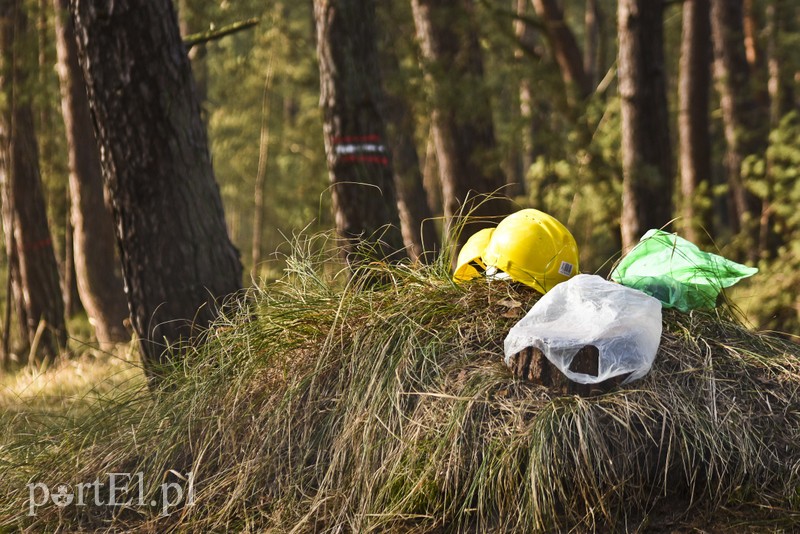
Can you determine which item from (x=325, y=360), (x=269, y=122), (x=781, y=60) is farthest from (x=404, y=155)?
(x=269, y=122)

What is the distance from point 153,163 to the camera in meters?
5.33

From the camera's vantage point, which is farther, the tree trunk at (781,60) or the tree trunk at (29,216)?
the tree trunk at (781,60)

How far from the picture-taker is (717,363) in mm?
3957

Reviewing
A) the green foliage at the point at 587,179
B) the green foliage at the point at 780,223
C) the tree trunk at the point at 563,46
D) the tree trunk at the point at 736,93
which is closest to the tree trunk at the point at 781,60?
the tree trunk at the point at 736,93

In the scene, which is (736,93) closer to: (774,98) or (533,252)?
(774,98)

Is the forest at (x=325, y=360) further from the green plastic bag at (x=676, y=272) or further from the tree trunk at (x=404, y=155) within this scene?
the tree trunk at (x=404, y=155)

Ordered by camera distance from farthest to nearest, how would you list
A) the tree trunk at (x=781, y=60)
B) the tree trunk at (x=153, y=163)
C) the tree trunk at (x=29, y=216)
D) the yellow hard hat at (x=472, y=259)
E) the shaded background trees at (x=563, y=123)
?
the tree trunk at (x=781, y=60) → the shaded background trees at (x=563, y=123) → the tree trunk at (x=29, y=216) → the tree trunk at (x=153, y=163) → the yellow hard hat at (x=472, y=259)

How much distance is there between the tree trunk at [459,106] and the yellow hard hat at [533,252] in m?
5.19

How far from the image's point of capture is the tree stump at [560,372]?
3.77m

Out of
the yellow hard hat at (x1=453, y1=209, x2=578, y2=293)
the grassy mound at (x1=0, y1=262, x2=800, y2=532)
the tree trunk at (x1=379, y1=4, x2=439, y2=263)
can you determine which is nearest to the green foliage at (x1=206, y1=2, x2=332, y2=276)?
the tree trunk at (x1=379, y1=4, x2=439, y2=263)

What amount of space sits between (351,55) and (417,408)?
3.88 m

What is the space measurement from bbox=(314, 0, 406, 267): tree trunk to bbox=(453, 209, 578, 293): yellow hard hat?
2.04 metres

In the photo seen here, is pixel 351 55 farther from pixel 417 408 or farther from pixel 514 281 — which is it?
pixel 417 408

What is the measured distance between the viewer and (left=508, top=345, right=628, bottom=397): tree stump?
12.4 feet
